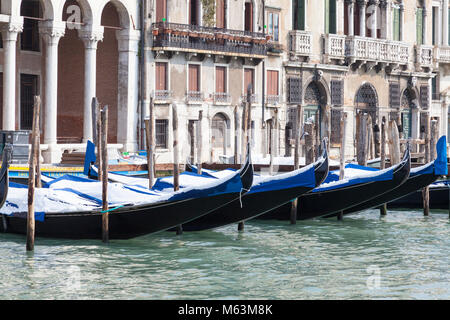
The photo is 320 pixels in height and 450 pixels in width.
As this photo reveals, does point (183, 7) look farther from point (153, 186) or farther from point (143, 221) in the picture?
point (143, 221)

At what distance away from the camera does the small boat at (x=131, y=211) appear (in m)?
12.8

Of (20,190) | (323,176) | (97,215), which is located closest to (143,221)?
(97,215)

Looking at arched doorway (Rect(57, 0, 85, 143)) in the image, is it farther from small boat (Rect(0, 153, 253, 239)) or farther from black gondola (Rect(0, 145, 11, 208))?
black gondola (Rect(0, 145, 11, 208))

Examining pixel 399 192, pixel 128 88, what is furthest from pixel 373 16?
pixel 399 192

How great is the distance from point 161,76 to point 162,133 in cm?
137

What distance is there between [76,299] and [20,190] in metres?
4.69

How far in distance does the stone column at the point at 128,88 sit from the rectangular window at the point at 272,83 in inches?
180

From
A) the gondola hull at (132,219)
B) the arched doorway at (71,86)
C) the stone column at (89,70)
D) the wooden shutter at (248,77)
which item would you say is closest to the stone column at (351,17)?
the wooden shutter at (248,77)

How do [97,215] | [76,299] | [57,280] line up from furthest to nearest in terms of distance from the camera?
[97,215]
[57,280]
[76,299]

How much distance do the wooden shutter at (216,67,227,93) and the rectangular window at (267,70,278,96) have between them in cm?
166

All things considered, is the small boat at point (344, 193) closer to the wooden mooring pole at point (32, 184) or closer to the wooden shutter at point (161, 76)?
the wooden mooring pole at point (32, 184)

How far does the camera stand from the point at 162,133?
23.9m
